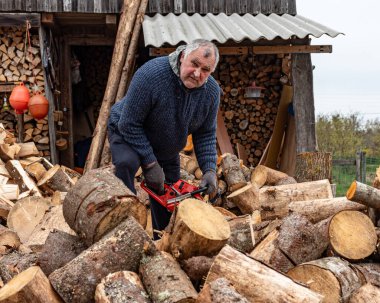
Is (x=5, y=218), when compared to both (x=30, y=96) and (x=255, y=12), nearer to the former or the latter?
(x=30, y=96)

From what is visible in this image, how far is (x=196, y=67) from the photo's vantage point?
360cm

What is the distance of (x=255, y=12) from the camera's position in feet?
29.3

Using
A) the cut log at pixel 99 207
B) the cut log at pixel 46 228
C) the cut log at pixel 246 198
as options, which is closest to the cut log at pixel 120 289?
the cut log at pixel 99 207

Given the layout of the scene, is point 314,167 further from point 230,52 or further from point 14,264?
point 14,264

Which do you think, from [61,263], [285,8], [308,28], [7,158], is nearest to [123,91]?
[7,158]

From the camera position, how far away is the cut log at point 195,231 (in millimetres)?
3047

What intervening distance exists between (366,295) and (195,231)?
40.4 inches

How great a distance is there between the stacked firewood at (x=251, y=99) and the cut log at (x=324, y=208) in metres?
4.33

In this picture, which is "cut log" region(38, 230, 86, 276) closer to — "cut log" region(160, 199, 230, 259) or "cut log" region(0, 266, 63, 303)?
"cut log" region(0, 266, 63, 303)

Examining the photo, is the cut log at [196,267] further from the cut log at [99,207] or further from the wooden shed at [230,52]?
the wooden shed at [230,52]

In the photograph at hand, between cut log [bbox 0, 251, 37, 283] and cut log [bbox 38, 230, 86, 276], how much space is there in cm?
23

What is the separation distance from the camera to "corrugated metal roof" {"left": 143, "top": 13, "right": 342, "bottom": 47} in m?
7.07

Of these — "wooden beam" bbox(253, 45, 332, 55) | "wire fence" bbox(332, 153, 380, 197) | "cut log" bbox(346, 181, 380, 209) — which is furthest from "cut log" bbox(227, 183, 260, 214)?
"wire fence" bbox(332, 153, 380, 197)

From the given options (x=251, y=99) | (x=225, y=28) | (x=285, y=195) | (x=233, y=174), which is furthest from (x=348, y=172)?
Result: (x=285, y=195)
